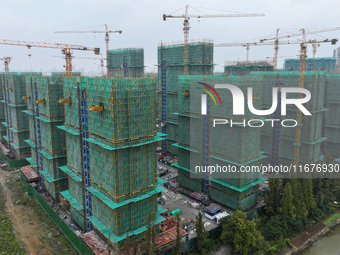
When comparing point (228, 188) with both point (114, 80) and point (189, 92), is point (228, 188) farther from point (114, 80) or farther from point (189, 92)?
point (114, 80)

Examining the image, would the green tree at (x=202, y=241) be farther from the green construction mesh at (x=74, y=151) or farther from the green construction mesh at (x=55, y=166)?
the green construction mesh at (x=55, y=166)

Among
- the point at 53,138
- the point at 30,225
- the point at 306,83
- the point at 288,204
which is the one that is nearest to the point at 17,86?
the point at 53,138

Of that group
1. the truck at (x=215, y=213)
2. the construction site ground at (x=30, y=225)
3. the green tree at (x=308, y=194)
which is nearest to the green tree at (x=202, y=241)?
the truck at (x=215, y=213)

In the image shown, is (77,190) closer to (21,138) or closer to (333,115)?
(21,138)

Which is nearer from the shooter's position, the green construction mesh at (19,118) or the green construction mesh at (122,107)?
the green construction mesh at (122,107)

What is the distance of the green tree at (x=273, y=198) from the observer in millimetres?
33188

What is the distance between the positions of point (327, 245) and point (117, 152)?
2524 cm

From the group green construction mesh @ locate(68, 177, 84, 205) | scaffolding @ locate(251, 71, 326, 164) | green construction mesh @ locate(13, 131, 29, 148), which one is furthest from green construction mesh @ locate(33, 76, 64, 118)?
scaffolding @ locate(251, 71, 326, 164)

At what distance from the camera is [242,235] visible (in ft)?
91.2

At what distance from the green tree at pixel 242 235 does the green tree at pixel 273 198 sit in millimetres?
5796

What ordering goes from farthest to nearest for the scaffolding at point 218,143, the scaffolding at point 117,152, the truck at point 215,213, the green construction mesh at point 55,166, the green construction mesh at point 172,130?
the green construction mesh at point 172,130
the green construction mesh at point 55,166
the truck at point 215,213
the scaffolding at point 218,143
the scaffolding at point 117,152

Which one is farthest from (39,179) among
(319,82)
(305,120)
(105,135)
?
(319,82)

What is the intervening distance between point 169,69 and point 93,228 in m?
31.5

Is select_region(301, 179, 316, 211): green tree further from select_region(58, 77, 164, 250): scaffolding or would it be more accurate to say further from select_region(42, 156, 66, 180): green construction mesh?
select_region(42, 156, 66, 180): green construction mesh
